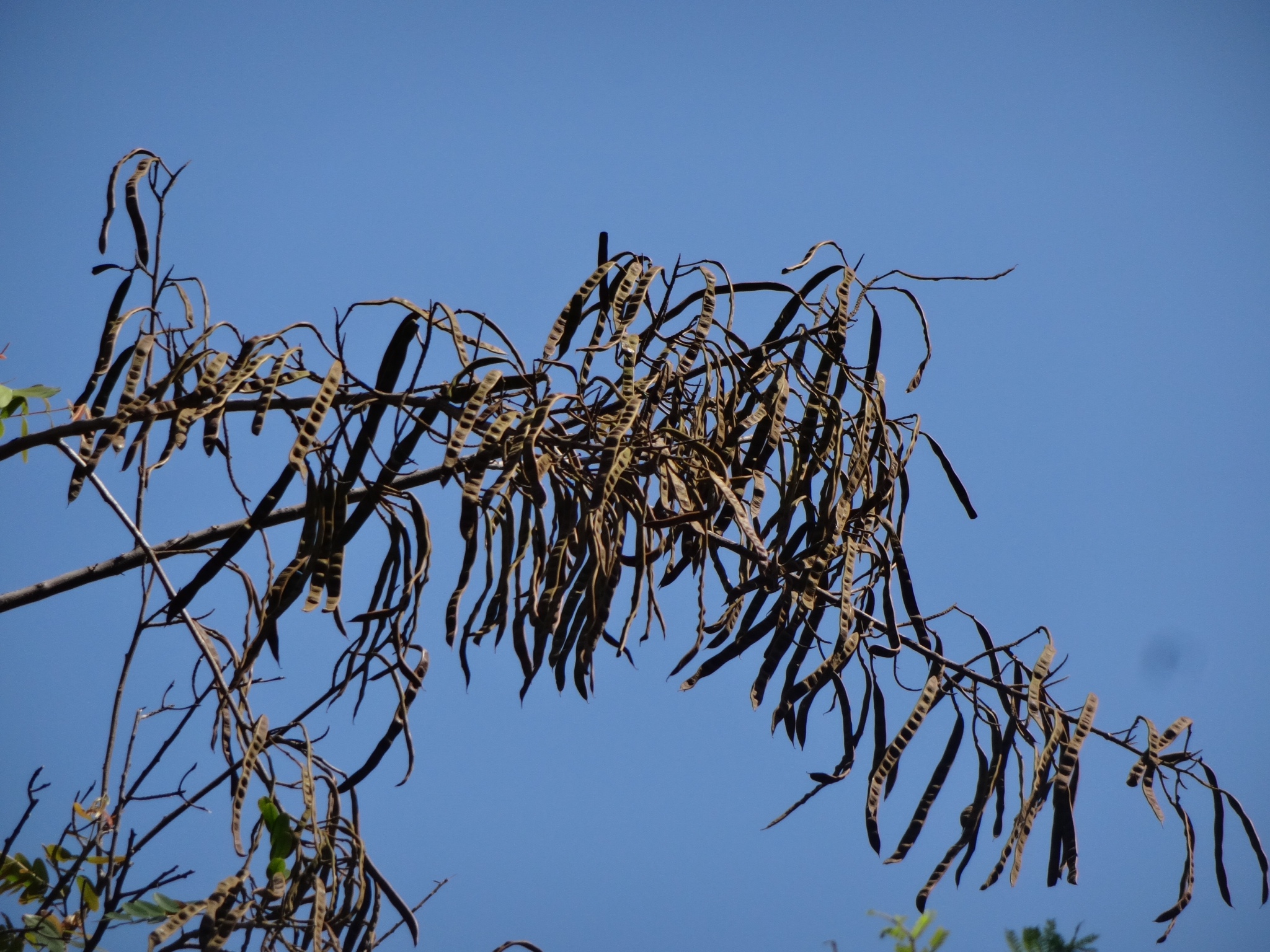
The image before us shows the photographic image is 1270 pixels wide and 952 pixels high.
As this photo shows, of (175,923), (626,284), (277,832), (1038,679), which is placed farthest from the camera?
(626,284)

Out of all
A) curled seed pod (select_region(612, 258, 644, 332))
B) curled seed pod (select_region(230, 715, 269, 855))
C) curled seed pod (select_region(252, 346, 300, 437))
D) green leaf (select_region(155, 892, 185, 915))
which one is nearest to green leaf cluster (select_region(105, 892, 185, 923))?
green leaf (select_region(155, 892, 185, 915))

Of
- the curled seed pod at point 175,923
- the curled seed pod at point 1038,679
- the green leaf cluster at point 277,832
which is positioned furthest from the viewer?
the curled seed pod at point 1038,679

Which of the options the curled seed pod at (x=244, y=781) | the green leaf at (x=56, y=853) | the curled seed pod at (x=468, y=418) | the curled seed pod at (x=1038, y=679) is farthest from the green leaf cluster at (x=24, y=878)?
the curled seed pod at (x=1038, y=679)

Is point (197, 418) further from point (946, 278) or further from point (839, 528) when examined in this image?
point (946, 278)

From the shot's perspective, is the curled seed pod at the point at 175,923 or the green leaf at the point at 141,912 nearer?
the curled seed pod at the point at 175,923

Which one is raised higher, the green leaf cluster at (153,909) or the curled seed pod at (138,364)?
the curled seed pod at (138,364)

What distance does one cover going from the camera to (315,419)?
3.93 ft

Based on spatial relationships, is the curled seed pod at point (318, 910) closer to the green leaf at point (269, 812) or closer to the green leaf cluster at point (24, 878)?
the green leaf at point (269, 812)

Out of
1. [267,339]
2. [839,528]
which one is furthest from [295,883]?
[839,528]

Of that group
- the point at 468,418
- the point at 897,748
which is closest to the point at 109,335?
the point at 468,418

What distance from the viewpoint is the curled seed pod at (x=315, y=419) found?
116cm

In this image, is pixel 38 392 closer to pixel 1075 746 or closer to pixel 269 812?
pixel 269 812

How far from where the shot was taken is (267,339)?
1.30 metres

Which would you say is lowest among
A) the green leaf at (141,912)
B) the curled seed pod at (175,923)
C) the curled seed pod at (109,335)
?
the curled seed pod at (175,923)
